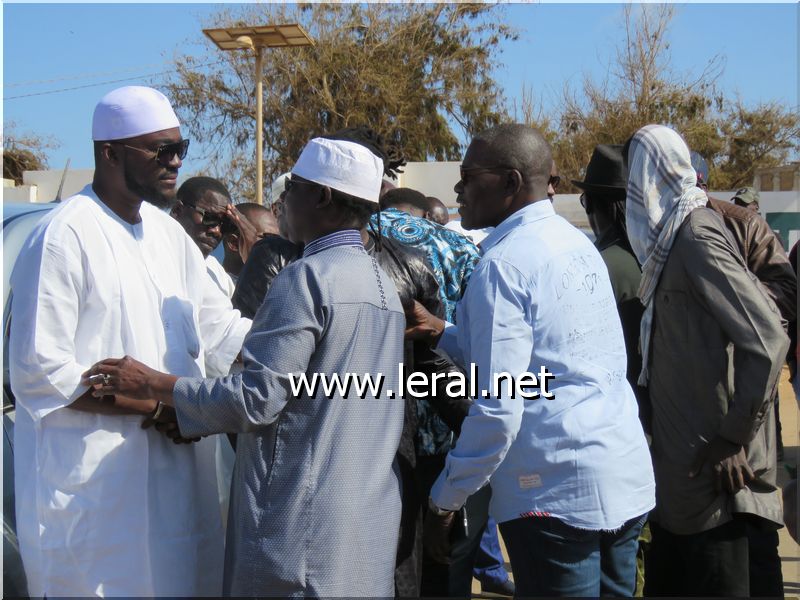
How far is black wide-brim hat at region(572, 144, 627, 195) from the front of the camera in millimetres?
4172

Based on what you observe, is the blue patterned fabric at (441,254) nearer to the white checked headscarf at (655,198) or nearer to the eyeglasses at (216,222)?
the white checked headscarf at (655,198)

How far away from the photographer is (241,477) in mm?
2404

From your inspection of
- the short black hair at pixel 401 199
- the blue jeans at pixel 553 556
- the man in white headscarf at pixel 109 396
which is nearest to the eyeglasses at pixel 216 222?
the short black hair at pixel 401 199

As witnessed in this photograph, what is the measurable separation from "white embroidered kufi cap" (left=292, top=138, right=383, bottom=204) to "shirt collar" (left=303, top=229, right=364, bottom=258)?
116mm

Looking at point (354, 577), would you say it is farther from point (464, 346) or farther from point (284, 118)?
point (284, 118)

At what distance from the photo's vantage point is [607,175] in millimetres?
4188

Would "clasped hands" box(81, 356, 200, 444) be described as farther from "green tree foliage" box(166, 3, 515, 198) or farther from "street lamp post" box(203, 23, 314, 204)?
"green tree foliage" box(166, 3, 515, 198)

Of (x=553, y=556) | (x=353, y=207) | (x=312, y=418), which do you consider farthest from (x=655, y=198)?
(x=312, y=418)

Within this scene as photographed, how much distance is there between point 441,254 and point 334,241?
1065 mm

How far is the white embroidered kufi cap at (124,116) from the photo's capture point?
8.70 feet

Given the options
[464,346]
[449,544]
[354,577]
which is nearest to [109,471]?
[354,577]

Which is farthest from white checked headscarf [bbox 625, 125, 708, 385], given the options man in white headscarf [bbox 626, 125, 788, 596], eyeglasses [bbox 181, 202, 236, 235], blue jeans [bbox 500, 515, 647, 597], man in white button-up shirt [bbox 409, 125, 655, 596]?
eyeglasses [bbox 181, 202, 236, 235]

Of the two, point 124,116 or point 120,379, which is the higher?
point 124,116

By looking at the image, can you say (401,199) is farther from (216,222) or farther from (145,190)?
(145,190)
